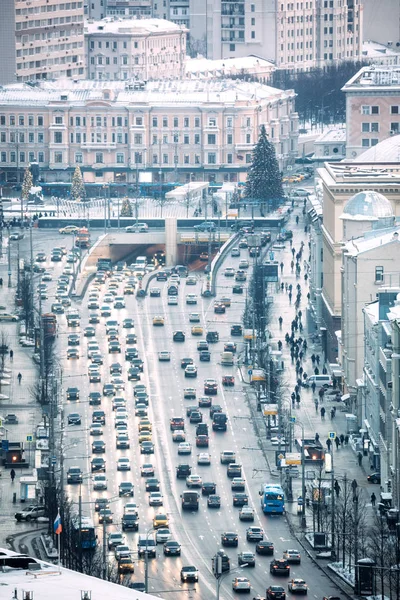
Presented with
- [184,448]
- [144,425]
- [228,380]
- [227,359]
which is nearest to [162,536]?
[184,448]

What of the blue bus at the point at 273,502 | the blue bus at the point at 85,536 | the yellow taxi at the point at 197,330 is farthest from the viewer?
the yellow taxi at the point at 197,330

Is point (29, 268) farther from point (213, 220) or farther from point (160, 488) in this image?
point (160, 488)

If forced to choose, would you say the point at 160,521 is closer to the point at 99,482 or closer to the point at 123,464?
the point at 99,482

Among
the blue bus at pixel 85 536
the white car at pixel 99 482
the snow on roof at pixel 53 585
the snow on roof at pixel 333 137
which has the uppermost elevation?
the snow on roof at pixel 53 585

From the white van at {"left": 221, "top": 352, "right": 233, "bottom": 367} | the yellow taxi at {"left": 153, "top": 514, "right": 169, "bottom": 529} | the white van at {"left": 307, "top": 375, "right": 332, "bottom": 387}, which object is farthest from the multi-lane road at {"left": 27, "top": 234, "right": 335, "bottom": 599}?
the white van at {"left": 307, "top": 375, "right": 332, "bottom": 387}

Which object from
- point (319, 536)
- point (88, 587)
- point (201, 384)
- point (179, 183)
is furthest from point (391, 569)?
point (179, 183)

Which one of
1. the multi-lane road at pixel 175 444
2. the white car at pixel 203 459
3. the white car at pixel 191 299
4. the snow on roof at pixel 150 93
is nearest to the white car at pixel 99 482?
the multi-lane road at pixel 175 444

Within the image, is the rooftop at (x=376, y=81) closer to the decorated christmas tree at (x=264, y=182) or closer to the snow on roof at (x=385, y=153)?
the decorated christmas tree at (x=264, y=182)
